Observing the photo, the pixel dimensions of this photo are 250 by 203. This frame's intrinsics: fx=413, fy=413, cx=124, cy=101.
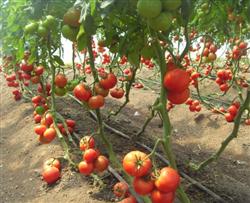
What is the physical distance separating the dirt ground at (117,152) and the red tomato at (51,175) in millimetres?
56

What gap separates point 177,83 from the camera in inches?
62.9

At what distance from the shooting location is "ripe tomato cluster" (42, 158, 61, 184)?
10.0 feet

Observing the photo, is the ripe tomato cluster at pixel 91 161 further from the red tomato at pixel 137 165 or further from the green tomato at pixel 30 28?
the red tomato at pixel 137 165

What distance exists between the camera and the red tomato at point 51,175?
3.06 meters

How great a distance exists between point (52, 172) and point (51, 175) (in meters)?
0.02

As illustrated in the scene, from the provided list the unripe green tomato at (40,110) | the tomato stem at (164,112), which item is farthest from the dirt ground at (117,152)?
the tomato stem at (164,112)

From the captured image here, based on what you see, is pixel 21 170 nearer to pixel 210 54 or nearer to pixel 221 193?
pixel 221 193

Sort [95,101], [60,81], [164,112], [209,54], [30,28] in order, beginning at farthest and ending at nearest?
[209,54]
[60,81]
[30,28]
[95,101]
[164,112]

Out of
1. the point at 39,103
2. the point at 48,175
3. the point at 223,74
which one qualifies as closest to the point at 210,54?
the point at 223,74

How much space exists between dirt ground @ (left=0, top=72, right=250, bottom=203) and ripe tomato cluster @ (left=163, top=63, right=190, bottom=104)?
1.23 m

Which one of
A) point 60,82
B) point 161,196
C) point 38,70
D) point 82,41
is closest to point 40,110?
point 38,70

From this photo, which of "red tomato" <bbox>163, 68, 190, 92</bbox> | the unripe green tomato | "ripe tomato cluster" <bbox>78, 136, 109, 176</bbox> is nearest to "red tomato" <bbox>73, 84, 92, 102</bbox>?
"ripe tomato cluster" <bbox>78, 136, 109, 176</bbox>

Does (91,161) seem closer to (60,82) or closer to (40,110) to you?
(60,82)

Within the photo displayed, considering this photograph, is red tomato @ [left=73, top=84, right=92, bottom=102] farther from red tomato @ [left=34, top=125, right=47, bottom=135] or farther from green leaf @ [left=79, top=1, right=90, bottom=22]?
red tomato @ [left=34, top=125, right=47, bottom=135]
